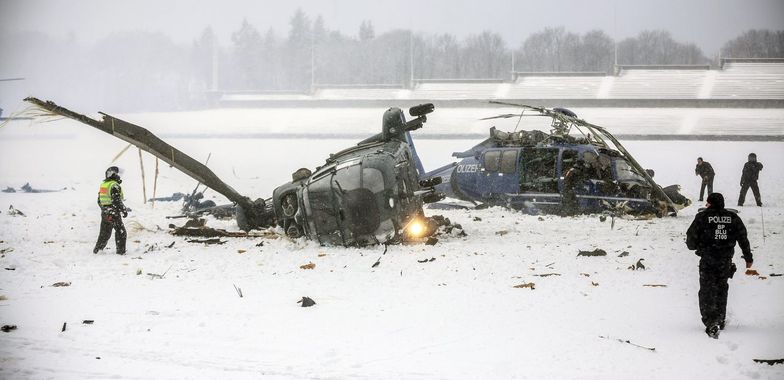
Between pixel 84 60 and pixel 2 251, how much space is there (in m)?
116

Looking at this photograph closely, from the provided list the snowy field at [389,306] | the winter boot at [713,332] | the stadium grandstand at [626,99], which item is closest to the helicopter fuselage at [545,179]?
the snowy field at [389,306]

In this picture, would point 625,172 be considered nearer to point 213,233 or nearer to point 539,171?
point 539,171

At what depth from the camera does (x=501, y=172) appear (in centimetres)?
1728

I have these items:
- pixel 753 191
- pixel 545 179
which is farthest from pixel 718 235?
pixel 753 191

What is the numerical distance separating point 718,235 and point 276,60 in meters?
104

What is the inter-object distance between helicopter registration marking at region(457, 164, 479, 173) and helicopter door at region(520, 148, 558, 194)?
139 cm

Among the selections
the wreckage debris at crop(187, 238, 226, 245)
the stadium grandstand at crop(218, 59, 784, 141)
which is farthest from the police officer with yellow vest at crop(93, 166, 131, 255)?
the stadium grandstand at crop(218, 59, 784, 141)

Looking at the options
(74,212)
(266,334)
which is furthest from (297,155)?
(266,334)

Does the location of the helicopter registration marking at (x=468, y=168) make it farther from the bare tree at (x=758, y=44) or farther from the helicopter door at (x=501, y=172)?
the bare tree at (x=758, y=44)

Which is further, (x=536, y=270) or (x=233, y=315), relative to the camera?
(x=536, y=270)

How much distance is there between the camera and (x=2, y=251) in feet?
38.9

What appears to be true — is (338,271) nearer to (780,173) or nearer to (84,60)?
(780,173)

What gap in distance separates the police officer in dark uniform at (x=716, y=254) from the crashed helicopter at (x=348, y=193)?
5.81m

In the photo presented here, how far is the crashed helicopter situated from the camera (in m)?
11.7
